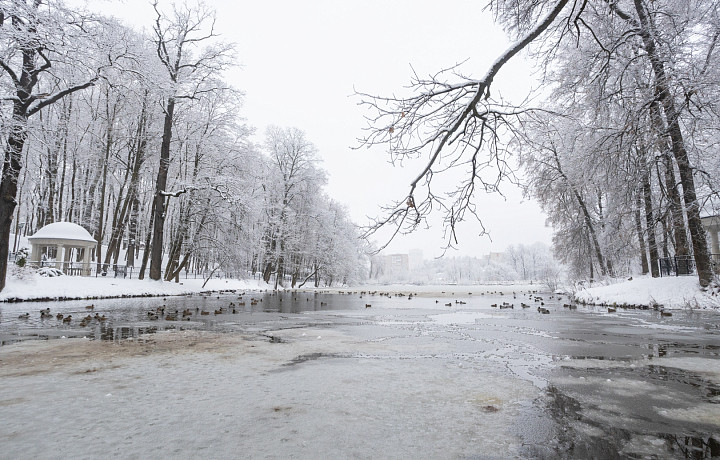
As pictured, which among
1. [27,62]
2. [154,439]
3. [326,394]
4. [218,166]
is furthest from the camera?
[218,166]

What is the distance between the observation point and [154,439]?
1990 mm

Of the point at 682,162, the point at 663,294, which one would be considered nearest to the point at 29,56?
the point at 682,162

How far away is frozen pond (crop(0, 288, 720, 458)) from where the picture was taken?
6.32 ft

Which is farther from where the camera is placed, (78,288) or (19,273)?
(78,288)

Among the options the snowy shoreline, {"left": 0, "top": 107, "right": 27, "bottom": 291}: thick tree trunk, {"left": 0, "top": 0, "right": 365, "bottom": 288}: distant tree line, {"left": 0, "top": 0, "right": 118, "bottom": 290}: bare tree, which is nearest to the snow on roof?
{"left": 0, "top": 0, "right": 365, "bottom": 288}: distant tree line

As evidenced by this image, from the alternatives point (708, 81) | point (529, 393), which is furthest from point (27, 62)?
point (708, 81)

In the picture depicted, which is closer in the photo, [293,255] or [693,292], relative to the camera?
[693,292]

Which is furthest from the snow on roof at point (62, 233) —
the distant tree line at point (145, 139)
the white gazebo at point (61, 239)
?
the distant tree line at point (145, 139)

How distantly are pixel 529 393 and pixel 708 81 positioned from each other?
302 inches

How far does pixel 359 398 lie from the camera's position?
2746 millimetres

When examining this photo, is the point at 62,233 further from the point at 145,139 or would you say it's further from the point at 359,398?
the point at 359,398

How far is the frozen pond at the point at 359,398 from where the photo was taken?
6.32 ft

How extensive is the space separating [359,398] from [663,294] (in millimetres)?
14543

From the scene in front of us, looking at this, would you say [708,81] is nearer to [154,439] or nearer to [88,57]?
[154,439]
